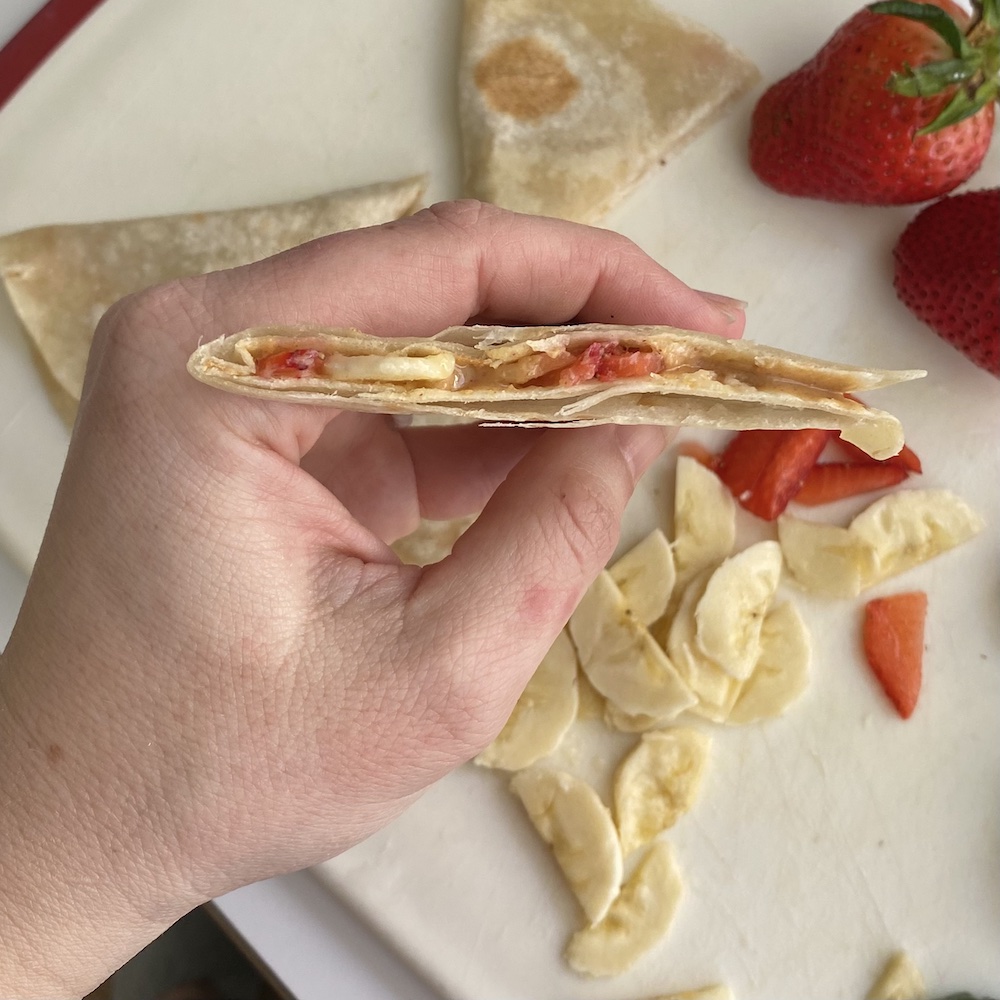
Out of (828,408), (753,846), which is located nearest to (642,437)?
(828,408)

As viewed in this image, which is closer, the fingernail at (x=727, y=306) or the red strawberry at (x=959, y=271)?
the fingernail at (x=727, y=306)

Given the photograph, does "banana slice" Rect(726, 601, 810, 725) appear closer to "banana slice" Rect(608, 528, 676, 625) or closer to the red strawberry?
"banana slice" Rect(608, 528, 676, 625)

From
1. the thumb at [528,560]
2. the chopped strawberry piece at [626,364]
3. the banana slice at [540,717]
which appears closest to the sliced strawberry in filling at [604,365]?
the chopped strawberry piece at [626,364]

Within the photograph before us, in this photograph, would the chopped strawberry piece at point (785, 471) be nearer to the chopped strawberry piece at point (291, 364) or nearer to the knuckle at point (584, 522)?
the knuckle at point (584, 522)

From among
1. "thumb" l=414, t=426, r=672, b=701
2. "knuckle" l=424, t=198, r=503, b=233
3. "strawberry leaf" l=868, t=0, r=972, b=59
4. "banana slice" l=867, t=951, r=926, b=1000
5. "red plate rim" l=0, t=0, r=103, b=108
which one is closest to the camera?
"thumb" l=414, t=426, r=672, b=701

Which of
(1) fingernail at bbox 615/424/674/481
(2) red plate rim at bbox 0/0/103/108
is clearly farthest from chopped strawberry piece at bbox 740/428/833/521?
(2) red plate rim at bbox 0/0/103/108
